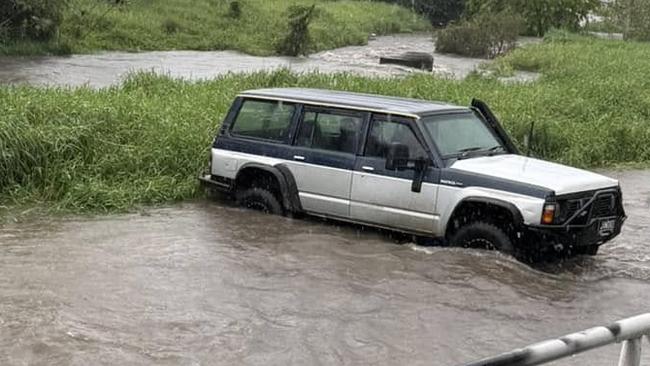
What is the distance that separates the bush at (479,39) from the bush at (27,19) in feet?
56.8

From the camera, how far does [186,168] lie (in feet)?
40.1

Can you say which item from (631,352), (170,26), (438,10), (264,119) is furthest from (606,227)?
(438,10)

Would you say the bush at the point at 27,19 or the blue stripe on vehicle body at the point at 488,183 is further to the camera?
the bush at the point at 27,19

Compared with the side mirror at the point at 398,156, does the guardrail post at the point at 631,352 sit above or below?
above

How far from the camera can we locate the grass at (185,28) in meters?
34.7

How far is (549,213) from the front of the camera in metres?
8.50


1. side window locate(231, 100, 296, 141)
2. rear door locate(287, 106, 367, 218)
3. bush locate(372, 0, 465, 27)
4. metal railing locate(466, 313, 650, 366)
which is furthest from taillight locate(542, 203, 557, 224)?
bush locate(372, 0, 465, 27)

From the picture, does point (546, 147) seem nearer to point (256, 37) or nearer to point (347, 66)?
point (347, 66)

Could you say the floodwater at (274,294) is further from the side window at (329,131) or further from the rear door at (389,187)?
the side window at (329,131)

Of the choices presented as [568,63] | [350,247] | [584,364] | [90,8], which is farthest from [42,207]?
[90,8]

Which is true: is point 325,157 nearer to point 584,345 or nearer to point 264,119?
point 264,119

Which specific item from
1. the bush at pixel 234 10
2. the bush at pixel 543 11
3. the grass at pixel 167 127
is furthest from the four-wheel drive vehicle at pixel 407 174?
the bush at pixel 543 11

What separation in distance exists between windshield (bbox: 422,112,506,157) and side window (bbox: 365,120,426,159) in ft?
0.62

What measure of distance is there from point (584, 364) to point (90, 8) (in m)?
34.6
